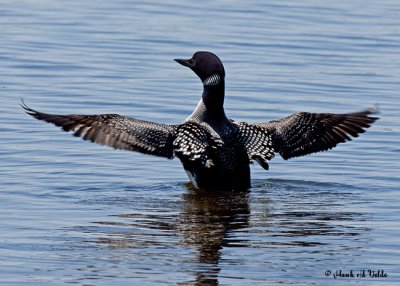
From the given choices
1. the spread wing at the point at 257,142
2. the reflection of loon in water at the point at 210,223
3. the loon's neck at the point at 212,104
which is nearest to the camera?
the reflection of loon in water at the point at 210,223

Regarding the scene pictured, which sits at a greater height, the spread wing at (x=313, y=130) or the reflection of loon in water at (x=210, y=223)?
the spread wing at (x=313, y=130)

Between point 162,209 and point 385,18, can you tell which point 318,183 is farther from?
point 385,18

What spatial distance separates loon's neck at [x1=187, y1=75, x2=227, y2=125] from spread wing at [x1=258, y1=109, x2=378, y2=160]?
43 cm

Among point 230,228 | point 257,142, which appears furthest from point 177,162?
point 230,228

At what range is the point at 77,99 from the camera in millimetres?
13312

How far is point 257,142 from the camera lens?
9.98 m

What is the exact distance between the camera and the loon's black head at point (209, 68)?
1018 cm

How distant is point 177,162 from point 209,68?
4.60 ft

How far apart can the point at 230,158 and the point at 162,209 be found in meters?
0.93

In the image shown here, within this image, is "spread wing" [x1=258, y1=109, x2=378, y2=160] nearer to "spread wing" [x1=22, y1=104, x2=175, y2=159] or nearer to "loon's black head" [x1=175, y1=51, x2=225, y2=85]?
"loon's black head" [x1=175, y1=51, x2=225, y2=85]

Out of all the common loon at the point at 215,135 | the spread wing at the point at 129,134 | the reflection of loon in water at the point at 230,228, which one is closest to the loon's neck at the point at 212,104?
the common loon at the point at 215,135

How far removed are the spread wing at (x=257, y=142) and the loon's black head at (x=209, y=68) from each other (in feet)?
1.49

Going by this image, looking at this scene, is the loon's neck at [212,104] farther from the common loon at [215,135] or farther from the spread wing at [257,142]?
the spread wing at [257,142]

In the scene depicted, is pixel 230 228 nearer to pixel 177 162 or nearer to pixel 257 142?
pixel 257 142
